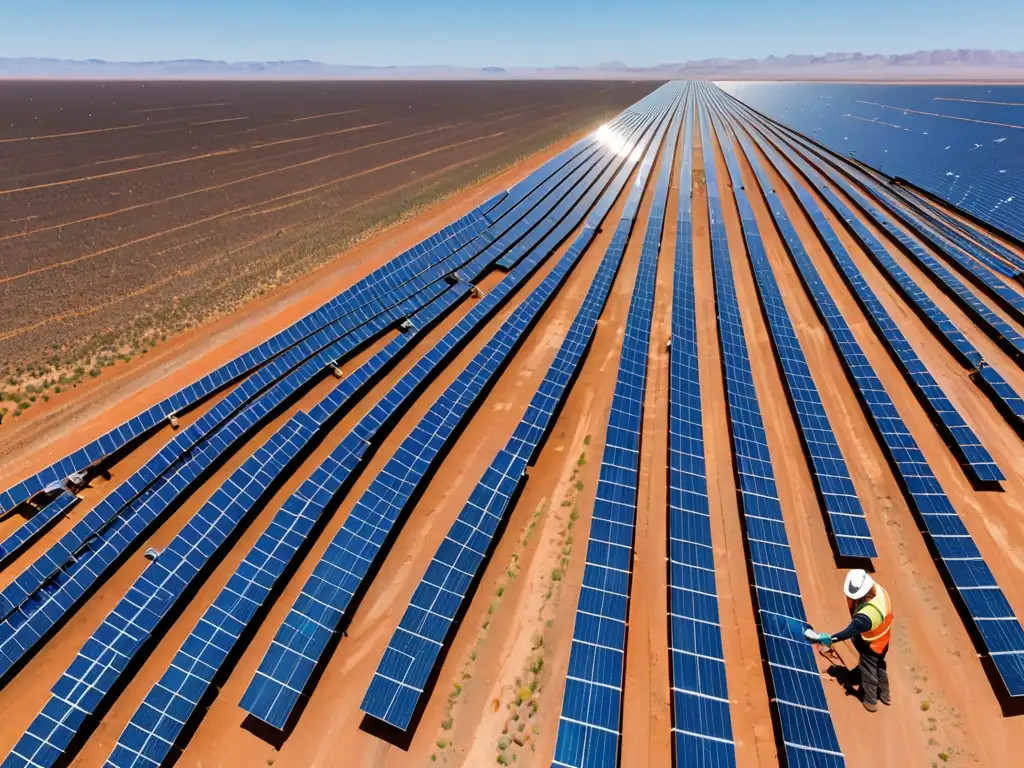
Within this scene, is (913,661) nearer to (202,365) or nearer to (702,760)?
(702,760)

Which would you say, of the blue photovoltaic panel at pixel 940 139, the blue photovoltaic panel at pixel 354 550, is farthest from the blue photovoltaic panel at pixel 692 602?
A: the blue photovoltaic panel at pixel 940 139

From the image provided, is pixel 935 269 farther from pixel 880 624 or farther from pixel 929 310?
pixel 880 624

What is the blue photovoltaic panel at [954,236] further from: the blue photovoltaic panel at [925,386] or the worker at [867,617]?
the worker at [867,617]

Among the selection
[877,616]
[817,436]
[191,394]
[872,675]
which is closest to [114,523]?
[191,394]

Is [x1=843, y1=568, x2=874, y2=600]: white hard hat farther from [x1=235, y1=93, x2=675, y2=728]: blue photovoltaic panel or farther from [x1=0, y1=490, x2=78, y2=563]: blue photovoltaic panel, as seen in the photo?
[x1=0, y1=490, x2=78, y2=563]: blue photovoltaic panel

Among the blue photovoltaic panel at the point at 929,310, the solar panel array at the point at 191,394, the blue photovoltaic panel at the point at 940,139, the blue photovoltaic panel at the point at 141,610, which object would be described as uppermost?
the blue photovoltaic panel at the point at 940,139

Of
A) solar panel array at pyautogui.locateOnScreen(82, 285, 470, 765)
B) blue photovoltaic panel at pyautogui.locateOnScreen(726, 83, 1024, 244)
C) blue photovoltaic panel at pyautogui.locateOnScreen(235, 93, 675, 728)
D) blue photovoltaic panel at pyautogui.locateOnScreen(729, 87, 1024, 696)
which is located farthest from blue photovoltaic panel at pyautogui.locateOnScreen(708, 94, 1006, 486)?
solar panel array at pyautogui.locateOnScreen(82, 285, 470, 765)
